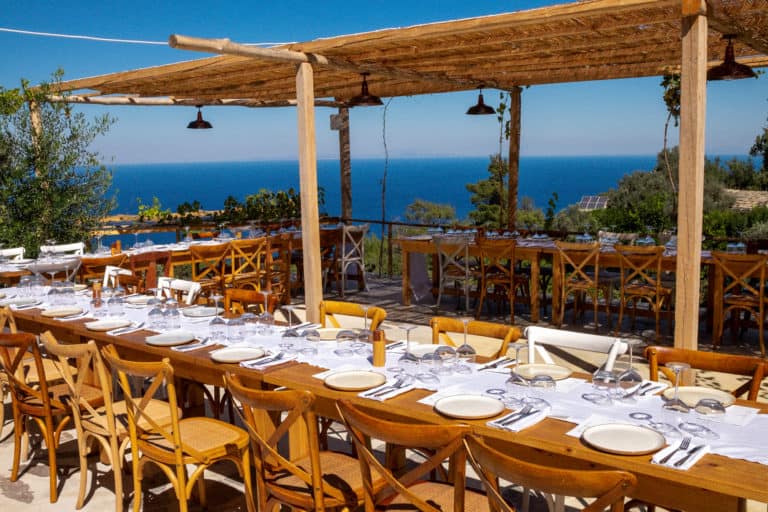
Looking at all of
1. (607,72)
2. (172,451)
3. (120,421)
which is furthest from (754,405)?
(607,72)

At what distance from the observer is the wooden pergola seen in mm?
4172

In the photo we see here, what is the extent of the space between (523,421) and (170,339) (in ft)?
6.69

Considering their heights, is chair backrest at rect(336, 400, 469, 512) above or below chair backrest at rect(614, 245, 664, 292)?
below

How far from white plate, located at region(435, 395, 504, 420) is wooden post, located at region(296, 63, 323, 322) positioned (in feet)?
10.9

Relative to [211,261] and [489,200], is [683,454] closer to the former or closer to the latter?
[211,261]

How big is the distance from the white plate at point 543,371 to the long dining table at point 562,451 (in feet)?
1.52

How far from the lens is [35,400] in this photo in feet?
12.8

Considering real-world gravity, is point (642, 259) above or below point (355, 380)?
above

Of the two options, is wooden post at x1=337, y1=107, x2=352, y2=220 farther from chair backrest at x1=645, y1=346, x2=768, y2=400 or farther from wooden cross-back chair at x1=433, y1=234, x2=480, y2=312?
chair backrest at x1=645, y1=346, x2=768, y2=400

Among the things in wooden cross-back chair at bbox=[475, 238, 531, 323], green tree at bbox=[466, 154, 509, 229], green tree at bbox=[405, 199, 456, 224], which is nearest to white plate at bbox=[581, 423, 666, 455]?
wooden cross-back chair at bbox=[475, 238, 531, 323]

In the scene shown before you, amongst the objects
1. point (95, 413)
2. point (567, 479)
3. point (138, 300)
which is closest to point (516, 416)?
point (567, 479)

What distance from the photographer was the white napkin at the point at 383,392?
276 cm

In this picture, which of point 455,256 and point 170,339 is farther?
point 455,256

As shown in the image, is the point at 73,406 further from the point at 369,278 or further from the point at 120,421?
the point at 369,278
